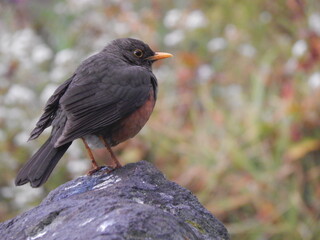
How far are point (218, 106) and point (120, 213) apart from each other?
5.36 meters

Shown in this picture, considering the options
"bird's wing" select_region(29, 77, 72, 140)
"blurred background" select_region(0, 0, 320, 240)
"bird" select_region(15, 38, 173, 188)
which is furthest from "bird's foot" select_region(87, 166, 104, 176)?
"blurred background" select_region(0, 0, 320, 240)

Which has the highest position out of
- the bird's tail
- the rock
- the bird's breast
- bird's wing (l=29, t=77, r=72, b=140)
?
bird's wing (l=29, t=77, r=72, b=140)

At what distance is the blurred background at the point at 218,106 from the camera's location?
6.94 metres

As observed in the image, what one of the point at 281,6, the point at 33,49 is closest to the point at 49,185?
the point at 33,49

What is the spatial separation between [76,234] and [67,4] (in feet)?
28.1

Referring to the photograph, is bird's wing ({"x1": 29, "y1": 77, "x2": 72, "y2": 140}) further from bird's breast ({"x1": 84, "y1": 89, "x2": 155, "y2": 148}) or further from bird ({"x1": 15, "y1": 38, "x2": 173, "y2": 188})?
bird's breast ({"x1": 84, "y1": 89, "x2": 155, "y2": 148})

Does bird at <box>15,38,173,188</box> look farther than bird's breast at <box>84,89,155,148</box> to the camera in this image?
No

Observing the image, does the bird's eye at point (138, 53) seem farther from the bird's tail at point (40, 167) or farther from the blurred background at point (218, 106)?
the blurred background at point (218, 106)

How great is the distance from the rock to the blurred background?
3.17m

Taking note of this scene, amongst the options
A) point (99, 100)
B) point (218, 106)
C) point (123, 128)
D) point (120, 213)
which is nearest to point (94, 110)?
point (99, 100)

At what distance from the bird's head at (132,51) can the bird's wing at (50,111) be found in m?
0.75

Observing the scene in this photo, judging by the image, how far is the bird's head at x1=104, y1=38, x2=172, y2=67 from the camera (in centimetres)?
514

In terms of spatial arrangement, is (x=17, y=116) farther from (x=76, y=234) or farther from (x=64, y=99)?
(x=76, y=234)

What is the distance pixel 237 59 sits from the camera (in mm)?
8953
